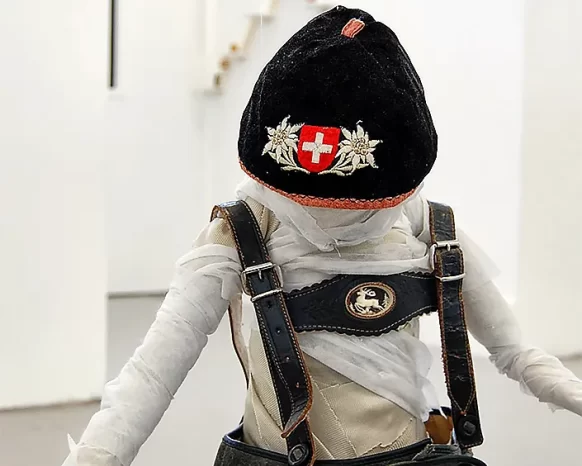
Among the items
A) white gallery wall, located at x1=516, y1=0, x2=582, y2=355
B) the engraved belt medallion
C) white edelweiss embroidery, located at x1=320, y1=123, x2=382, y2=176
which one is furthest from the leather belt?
white gallery wall, located at x1=516, y1=0, x2=582, y2=355

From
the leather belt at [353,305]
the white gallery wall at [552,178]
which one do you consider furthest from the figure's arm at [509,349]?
the white gallery wall at [552,178]

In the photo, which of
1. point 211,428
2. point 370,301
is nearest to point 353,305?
point 370,301

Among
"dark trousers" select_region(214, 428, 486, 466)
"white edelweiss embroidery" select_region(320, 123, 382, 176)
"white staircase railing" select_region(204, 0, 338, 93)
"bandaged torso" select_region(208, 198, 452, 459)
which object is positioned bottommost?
"dark trousers" select_region(214, 428, 486, 466)

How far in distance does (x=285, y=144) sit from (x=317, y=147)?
0.03 meters

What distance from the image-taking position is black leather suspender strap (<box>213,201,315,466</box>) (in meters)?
0.60

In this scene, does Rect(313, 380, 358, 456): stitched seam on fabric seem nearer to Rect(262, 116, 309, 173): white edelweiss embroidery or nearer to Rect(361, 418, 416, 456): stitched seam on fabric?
Rect(361, 418, 416, 456): stitched seam on fabric

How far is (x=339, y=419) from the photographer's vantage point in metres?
0.63

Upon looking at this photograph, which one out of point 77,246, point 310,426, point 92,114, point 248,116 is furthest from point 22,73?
point 310,426

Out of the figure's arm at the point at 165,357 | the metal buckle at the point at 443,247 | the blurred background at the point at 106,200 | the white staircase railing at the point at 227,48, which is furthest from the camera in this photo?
the white staircase railing at the point at 227,48

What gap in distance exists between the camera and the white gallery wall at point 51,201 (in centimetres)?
127

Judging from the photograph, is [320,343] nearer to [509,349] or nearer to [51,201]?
[509,349]

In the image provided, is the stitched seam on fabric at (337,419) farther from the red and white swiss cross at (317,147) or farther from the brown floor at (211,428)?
the brown floor at (211,428)

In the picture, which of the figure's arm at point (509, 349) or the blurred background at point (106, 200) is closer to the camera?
the figure's arm at point (509, 349)

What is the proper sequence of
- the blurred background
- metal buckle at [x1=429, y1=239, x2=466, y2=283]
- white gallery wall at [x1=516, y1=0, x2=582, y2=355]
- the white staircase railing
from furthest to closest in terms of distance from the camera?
the white staircase railing, white gallery wall at [x1=516, y1=0, x2=582, y2=355], the blurred background, metal buckle at [x1=429, y1=239, x2=466, y2=283]
